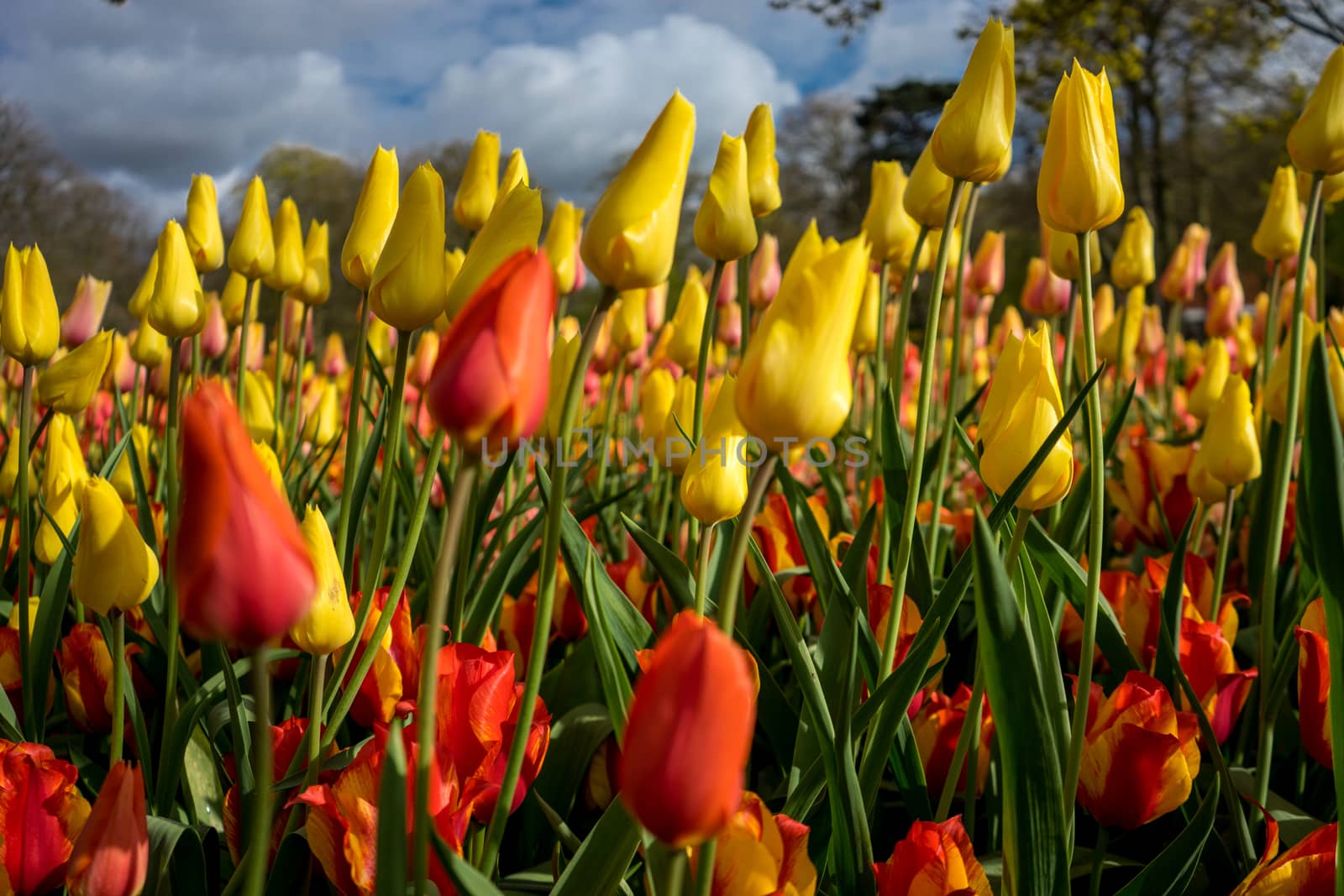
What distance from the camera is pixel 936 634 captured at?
68 centimetres

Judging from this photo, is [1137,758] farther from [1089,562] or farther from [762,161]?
[762,161]

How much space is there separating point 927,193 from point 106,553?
0.90 metres

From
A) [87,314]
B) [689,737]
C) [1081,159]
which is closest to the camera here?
[689,737]

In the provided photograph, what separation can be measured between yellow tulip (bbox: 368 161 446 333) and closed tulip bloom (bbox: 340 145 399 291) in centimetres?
19

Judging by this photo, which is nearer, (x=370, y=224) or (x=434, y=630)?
(x=434, y=630)

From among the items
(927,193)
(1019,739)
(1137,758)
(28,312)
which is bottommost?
(1137,758)

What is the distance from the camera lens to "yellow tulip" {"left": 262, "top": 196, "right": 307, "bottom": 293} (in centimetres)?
140

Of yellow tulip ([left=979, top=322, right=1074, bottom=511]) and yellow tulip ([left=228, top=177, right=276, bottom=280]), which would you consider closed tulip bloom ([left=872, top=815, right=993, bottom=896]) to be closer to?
yellow tulip ([left=979, top=322, right=1074, bottom=511])

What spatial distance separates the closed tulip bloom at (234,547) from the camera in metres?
0.36

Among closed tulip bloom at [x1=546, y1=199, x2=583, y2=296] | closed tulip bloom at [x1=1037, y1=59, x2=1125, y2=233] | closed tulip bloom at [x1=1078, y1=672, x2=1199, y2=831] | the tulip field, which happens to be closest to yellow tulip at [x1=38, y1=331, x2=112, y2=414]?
the tulip field

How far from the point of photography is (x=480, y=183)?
A: 1.19 meters

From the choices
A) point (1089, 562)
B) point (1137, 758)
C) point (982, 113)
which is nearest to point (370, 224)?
point (982, 113)

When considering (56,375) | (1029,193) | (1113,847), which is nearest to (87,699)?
(56,375)

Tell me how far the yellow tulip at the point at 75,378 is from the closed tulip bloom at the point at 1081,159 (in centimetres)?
98
